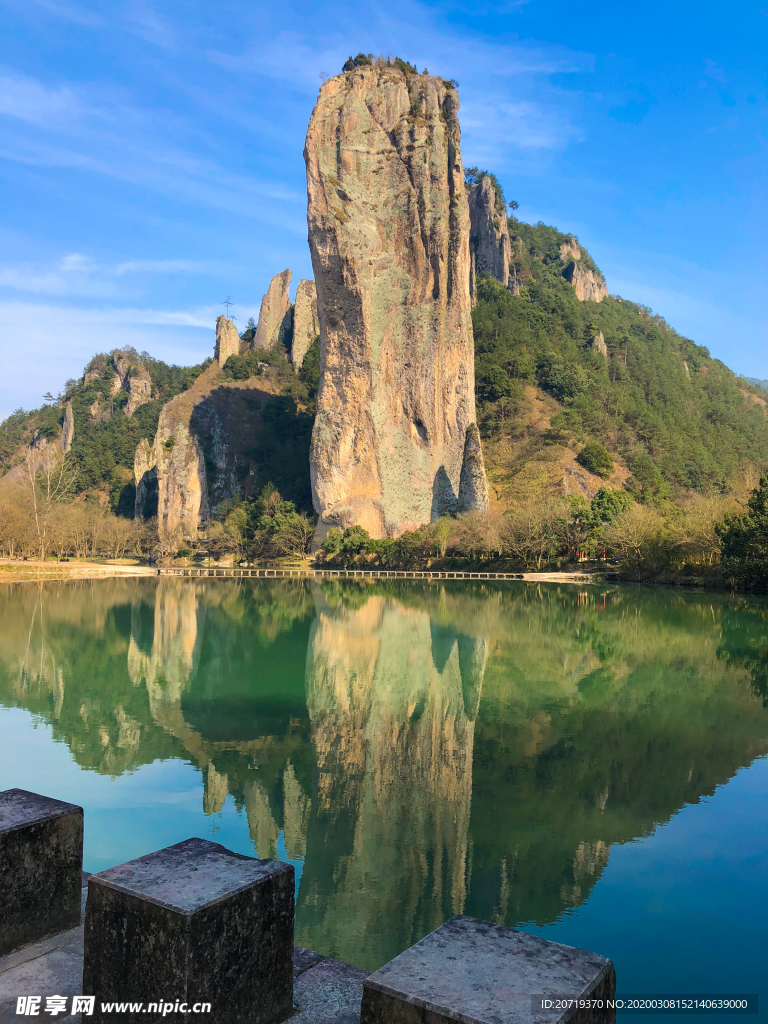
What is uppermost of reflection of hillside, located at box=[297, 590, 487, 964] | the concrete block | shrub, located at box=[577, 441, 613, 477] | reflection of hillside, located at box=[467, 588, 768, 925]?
shrub, located at box=[577, 441, 613, 477]

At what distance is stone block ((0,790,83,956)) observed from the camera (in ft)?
9.77

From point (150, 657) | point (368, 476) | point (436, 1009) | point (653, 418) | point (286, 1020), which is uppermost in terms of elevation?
point (653, 418)

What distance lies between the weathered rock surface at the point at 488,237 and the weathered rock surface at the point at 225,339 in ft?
102

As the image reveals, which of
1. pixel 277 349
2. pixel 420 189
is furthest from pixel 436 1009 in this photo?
pixel 277 349

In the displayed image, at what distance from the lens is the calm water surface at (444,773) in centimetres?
566

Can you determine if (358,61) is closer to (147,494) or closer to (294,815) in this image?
(147,494)

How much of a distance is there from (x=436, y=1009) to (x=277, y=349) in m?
93.8

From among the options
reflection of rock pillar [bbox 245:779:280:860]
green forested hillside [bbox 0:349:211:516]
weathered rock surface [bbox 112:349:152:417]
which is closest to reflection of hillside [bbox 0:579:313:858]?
reflection of rock pillar [bbox 245:779:280:860]

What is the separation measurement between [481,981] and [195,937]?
0.88 meters

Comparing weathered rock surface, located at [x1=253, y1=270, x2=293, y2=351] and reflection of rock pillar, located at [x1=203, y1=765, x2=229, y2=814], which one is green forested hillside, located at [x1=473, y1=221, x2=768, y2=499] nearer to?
weathered rock surface, located at [x1=253, y1=270, x2=293, y2=351]

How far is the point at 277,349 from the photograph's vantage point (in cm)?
9225

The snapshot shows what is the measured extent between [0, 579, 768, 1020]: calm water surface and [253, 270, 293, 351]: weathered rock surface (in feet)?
256

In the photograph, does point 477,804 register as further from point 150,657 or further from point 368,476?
point 368,476

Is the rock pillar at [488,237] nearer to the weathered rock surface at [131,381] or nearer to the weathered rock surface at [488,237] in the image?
the weathered rock surface at [488,237]
